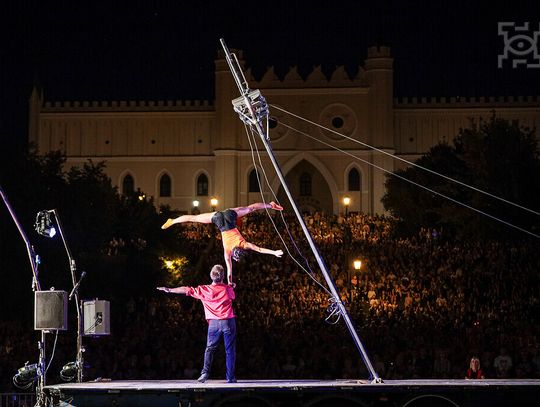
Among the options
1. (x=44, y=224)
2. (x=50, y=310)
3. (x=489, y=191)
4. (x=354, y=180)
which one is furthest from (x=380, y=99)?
(x=50, y=310)

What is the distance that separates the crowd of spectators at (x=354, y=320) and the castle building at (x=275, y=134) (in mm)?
35253

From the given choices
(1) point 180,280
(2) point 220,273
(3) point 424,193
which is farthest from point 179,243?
(2) point 220,273

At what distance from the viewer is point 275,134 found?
8412cm

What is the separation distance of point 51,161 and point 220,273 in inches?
1080

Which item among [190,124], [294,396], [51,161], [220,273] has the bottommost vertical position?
[294,396]

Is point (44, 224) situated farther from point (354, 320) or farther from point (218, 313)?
point (354, 320)

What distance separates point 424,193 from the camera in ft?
200

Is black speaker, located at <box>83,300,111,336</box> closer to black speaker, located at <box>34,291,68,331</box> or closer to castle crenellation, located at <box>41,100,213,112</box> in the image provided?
black speaker, located at <box>34,291,68,331</box>

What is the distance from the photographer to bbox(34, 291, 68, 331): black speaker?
15.7 metres

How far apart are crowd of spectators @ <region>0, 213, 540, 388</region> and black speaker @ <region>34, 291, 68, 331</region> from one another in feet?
7.14

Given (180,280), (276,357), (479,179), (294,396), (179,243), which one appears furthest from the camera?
(479,179)

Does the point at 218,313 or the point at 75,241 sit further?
the point at 75,241

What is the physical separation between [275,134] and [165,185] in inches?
358

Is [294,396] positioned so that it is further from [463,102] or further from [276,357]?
[463,102]
